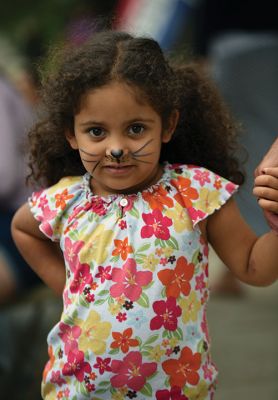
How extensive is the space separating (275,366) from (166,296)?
3.08m

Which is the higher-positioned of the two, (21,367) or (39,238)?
(39,238)

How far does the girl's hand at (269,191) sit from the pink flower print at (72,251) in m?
0.49

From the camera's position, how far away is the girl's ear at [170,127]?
2.23 meters

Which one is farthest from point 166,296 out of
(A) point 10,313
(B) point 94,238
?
(A) point 10,313

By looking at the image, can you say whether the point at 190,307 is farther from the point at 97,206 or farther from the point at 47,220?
the point at 47,220

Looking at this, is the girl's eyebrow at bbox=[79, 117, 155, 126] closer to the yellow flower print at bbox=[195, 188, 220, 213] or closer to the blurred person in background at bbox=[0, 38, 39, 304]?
the yellow flower print at bbox=[195, 188, 220, 213]

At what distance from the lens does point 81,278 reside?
85.4 inches

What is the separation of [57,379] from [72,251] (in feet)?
1.16

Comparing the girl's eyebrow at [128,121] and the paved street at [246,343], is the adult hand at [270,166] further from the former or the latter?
the paved street at [246,343]

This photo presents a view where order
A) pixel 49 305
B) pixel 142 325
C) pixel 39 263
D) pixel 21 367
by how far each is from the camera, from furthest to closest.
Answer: pixel 49 305
pixel 21 367
pixel 39 263
pixel 142 325

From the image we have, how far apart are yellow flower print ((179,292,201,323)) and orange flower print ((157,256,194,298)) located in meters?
0.02

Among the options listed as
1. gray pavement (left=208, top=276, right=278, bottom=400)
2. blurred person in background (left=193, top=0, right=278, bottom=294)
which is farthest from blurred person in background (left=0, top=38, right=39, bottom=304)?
gray pavement (left=208, top=276, right=278, bottom=400)

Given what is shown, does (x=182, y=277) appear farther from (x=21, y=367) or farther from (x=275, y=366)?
(x=275, y=366)

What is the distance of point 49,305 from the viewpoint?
4914mm
